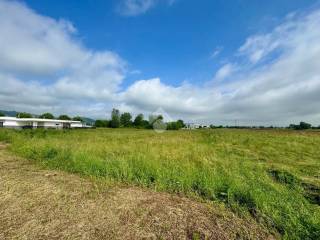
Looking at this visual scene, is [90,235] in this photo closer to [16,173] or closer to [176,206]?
[176,206]

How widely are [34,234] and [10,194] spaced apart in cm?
179

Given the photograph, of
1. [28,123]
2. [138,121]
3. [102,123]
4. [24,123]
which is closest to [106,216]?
[28,123]

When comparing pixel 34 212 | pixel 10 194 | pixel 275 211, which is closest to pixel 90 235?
pixel 34 212

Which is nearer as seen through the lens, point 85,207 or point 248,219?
point 248,219

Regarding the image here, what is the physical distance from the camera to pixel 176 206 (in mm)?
3600

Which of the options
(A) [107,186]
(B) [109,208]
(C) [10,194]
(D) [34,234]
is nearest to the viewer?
(D) [34,234]

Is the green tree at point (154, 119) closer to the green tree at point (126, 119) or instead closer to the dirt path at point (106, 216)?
the green tree at point (126, 119)

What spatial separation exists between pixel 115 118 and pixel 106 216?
9295 centimetres

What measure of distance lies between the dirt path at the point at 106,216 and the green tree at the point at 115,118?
88728 millimetres

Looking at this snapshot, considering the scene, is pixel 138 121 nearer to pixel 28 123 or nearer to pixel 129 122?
pixel 129 122

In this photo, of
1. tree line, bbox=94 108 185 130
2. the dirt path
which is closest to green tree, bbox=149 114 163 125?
tree line, bbox=94 108 185 130

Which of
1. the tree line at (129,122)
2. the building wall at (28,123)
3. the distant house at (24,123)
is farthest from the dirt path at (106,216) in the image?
the tree line at (129,122)

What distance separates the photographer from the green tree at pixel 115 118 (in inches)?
3607

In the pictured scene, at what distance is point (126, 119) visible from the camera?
99125 millimetres
